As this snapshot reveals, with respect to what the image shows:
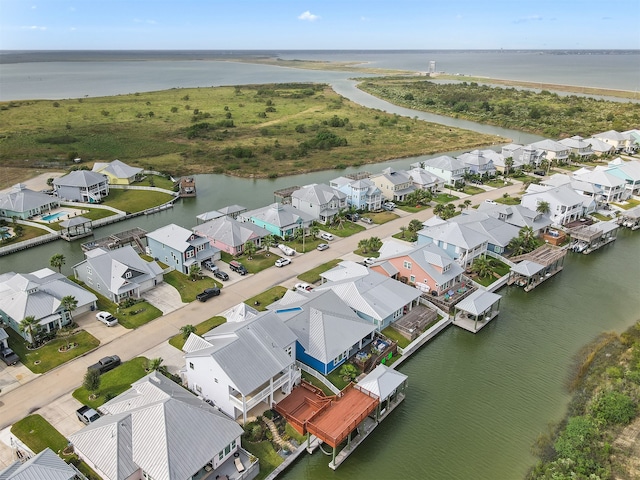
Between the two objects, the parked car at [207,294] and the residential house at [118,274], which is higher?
the residential house at [118,274]

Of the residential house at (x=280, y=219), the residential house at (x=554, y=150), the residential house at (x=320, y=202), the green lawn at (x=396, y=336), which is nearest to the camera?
the green lawn at (x=396, y=336)

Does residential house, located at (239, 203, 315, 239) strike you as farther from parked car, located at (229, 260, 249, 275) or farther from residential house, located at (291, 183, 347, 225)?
parked car, located at (229, 260, 249, 275)

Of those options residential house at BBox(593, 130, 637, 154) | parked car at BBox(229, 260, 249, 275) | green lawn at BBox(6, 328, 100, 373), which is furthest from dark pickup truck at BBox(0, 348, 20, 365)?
residential house at BBox(593, 130, 637, 154)

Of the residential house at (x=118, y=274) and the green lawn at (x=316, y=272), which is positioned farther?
the green lawn at (x=316, y=272)

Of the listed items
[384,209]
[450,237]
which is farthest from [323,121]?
[450,237]

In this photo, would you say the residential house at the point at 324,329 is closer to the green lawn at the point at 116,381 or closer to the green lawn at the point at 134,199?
the green lawn at the point at 116,381

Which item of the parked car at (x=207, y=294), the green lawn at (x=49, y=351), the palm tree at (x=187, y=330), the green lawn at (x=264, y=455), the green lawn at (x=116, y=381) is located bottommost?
the green lawn at (x=264, y=455)

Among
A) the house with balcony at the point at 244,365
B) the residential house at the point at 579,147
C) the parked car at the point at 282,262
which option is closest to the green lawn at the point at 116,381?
the house with balcony at the point at 244,365

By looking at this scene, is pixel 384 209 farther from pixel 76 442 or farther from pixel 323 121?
pixel 323 121
